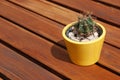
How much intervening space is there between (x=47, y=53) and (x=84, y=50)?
0.29 metres

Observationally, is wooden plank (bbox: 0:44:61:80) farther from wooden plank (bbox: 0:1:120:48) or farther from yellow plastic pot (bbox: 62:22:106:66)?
wooden plank (bbox: 0:1:120:48)

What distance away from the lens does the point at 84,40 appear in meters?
1.51

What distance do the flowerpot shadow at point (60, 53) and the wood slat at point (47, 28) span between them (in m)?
0.05

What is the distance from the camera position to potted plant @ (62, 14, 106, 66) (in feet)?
4.89

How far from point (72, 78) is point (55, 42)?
329mm

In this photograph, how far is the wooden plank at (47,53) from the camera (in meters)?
1.55

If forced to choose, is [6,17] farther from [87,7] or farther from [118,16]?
[118,16]

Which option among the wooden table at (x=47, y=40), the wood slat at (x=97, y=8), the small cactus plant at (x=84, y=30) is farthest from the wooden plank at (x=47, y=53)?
the wood slat at (x=97, y=8)

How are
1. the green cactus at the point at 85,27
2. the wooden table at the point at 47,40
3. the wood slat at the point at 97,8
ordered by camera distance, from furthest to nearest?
the wood slat at the point at 97,8 → the wooden table at the point at 47,40 → the green cactus at the point at 85,27

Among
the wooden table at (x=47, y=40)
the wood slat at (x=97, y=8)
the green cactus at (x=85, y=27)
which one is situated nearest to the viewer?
the green cactus at (x=85, y=27)

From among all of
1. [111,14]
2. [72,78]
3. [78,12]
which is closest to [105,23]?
[111,14]

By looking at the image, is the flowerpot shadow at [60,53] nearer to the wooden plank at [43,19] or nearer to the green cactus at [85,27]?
the wooden plank at [43,19]

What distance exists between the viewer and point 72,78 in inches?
60.8

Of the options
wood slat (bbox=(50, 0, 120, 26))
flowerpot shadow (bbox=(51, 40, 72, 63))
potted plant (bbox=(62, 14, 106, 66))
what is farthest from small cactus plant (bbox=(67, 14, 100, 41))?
wood slat (bbox=(50, 0, 120, 26))
